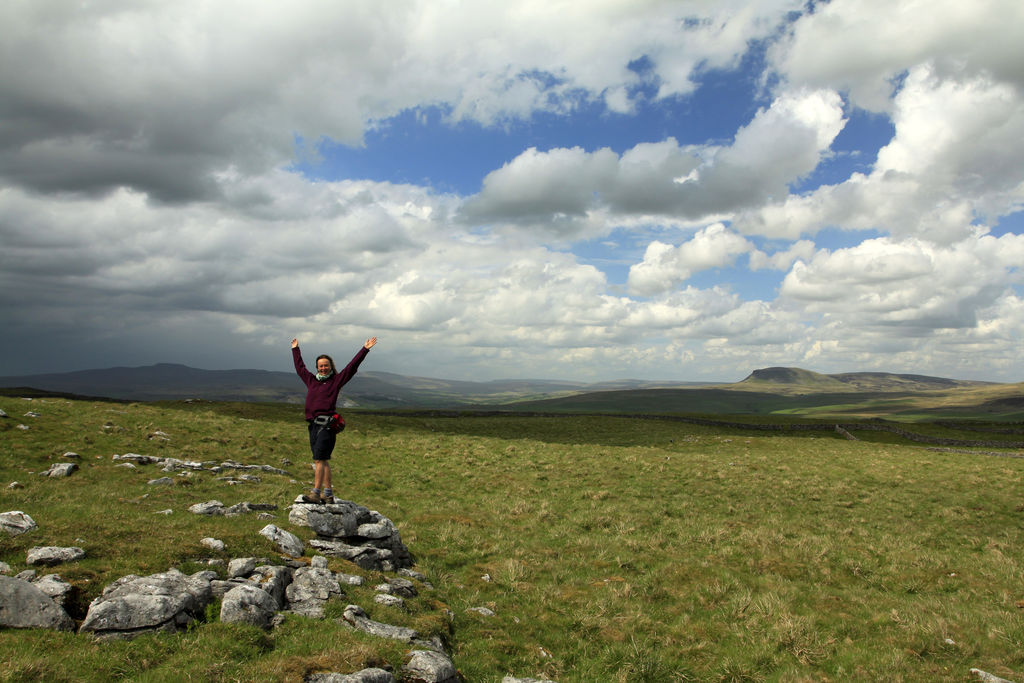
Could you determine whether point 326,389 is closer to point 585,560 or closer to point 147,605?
point 147,605

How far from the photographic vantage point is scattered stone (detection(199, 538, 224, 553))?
11586 millimetres

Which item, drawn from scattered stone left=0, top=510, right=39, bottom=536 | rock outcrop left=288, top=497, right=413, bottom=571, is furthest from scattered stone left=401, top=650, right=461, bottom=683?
scattered stone left=0, top=510, right=39, bottom=536

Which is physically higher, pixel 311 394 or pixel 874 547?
pixel 311 394

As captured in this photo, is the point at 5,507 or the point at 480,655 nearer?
the point at 480,655

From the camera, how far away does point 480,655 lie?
10.1 metres

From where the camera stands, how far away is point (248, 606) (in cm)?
922

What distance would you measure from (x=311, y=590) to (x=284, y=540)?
9.12 ft

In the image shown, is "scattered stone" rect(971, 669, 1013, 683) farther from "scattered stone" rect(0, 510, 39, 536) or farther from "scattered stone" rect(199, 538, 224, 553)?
"scattered stone" rect(0, 510, 39, 536)

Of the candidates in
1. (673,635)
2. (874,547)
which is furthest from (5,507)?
(874,547)

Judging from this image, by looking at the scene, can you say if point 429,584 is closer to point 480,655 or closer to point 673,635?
point 480,655

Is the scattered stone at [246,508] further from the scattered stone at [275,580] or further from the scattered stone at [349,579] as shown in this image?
the scattered stone at [349,579]

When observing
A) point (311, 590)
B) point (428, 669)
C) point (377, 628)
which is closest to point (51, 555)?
point (311, 590)

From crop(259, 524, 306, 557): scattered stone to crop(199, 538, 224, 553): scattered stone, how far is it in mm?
1238

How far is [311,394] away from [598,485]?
20498mm
